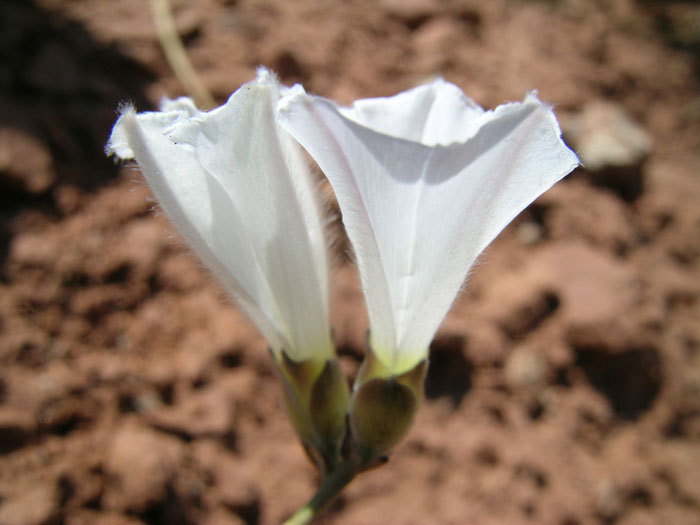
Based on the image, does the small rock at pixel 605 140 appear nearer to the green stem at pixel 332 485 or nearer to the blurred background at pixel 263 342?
the blurred background at pixel 263 342

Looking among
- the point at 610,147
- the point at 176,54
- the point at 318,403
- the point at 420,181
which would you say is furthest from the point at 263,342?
the point at 610,147

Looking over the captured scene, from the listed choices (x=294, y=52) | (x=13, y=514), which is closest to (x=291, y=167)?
(x=13, y=514)

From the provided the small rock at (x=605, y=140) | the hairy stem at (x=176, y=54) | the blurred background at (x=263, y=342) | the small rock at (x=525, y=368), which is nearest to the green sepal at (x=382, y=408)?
the blurred background at (x=263, y=342)

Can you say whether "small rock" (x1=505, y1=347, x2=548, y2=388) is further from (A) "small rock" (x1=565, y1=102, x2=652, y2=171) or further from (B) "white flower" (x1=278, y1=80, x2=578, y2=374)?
(B) "white flower" (x1=278, y1=80, x2=578, y2=374)

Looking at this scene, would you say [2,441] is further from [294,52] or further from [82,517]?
[294,52]

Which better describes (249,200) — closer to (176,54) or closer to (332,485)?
(332,485)

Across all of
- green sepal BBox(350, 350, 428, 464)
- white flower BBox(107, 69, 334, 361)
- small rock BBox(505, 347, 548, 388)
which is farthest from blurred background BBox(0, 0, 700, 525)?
green sepal BBox(350, 350, 428, 464)
